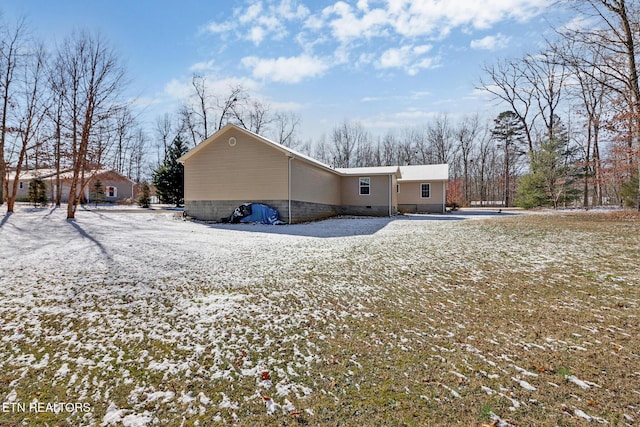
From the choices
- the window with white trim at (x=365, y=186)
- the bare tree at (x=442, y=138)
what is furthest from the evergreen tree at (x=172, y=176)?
the bare tree at (x=442, y=138)

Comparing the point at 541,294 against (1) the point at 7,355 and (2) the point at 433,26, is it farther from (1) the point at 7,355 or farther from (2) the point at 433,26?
(2) the point at 433,26

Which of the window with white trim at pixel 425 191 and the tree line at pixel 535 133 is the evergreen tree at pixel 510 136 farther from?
the window with white trim at pixel 425 191

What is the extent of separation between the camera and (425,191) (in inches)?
1027

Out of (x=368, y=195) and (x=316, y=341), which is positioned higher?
(x=368, y=195)

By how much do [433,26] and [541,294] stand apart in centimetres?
1082

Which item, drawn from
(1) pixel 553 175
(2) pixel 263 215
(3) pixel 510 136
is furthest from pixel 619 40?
(3) pixel 510 136

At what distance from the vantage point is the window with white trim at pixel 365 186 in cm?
2236

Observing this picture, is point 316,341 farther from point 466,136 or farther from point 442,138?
point 466,136

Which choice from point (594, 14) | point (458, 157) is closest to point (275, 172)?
point (594, 14)

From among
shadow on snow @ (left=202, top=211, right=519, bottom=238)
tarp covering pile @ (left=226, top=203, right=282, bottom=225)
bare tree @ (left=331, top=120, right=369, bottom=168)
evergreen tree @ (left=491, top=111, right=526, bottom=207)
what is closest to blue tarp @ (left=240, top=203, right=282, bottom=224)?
tarp covering pile @ (left=226, top=203, right=282, bottom=225)

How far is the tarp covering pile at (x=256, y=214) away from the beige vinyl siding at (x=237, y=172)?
0.51m

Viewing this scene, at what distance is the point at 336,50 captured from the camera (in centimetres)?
1391

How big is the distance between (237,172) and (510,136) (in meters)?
38.3

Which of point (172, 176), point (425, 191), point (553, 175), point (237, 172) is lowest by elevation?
point (425, 191)
